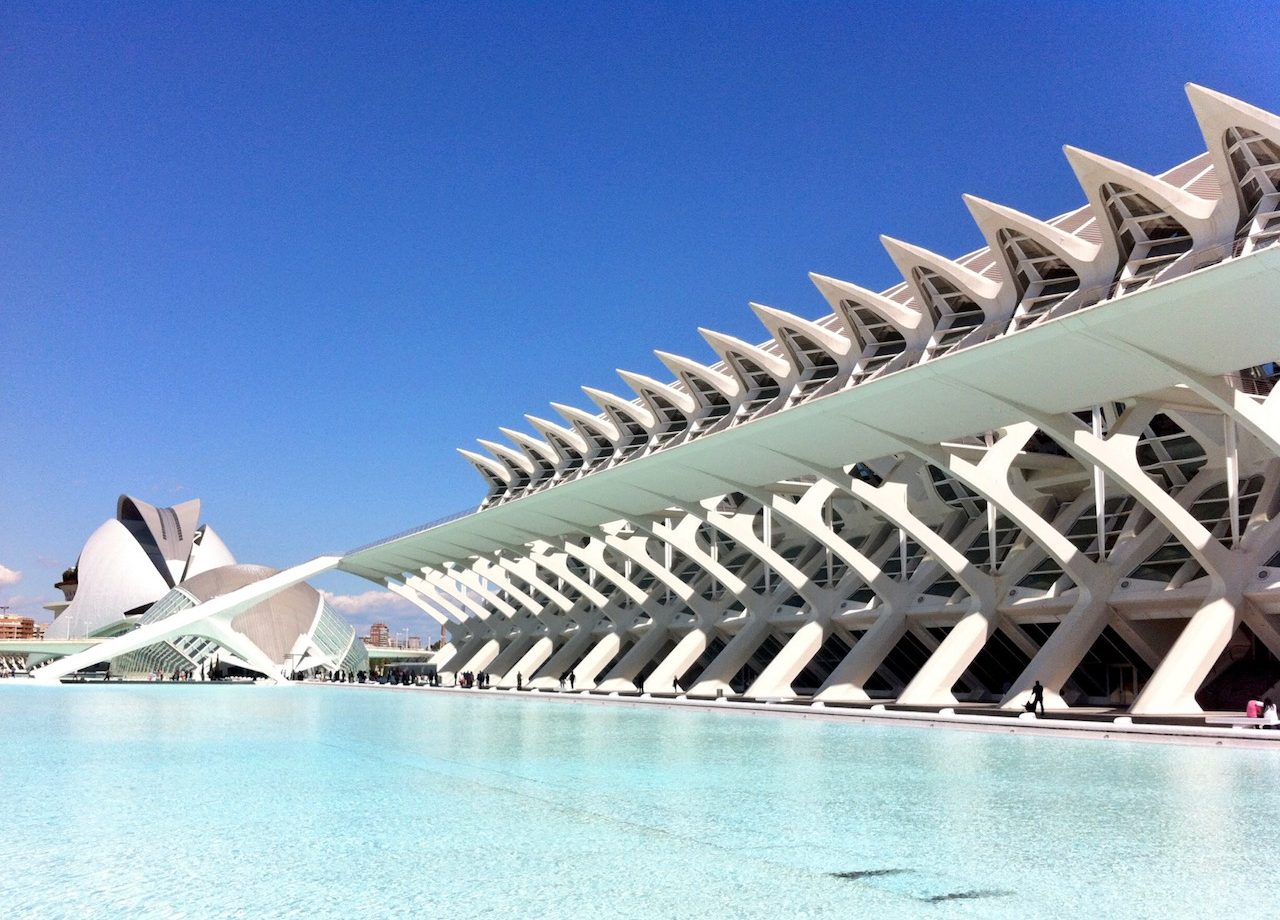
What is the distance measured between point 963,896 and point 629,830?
2.51m

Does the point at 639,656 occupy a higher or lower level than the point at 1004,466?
lower

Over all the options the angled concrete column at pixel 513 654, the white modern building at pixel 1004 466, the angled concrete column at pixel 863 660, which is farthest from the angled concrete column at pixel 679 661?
the angled concrete column at pixel 513 654

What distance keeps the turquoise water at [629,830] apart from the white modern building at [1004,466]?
6.24 meters

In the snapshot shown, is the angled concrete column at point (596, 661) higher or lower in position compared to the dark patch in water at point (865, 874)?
higher

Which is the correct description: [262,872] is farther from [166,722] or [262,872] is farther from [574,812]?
[166,722]

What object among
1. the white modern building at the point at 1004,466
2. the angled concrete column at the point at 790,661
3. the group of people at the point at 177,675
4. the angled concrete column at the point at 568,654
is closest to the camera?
the white modern building at the point at 1004,466

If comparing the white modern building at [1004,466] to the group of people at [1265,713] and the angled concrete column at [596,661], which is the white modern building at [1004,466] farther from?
the group of people at [1265,713]

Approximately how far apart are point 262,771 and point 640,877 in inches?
248

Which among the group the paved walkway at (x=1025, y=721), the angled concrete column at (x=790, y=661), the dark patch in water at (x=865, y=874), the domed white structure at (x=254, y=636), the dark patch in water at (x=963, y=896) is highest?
the domed white structure at (x=254, y=636)

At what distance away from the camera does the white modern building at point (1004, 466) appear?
1738 centimetres

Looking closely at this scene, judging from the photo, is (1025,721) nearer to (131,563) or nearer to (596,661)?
(596,661)

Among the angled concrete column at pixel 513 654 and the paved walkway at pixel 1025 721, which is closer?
the paved walkway at pixel 1025 721

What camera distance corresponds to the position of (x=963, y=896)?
565 centimetres

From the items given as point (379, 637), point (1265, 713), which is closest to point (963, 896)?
point (1265, 713)
